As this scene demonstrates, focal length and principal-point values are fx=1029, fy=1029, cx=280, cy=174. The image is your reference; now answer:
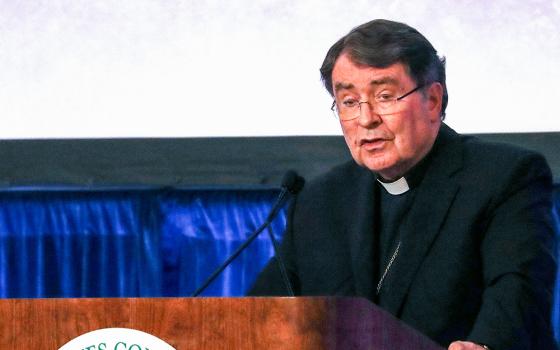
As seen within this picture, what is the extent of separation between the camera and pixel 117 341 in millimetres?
1688

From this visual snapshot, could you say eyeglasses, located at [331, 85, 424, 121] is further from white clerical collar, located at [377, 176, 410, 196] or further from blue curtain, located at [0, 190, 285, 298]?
blue curtain, located at [0, 190, 285, 298]

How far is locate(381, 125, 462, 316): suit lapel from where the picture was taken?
254 cm

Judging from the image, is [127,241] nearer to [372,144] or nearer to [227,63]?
[227,63]

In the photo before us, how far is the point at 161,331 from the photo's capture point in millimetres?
1691

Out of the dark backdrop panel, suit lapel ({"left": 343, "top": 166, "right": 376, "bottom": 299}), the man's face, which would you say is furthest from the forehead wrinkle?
the dark backdrop panel

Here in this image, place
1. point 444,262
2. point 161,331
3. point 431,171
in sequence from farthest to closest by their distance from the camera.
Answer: point 431,171, point 444,262, point 161,331

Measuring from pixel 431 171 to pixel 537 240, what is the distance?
1.41ft

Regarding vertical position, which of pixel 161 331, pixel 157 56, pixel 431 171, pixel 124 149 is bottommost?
pixel 161 331

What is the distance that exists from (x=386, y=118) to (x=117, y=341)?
1128 mm

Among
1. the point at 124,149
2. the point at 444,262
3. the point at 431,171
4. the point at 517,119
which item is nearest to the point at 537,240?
the point at 444,262

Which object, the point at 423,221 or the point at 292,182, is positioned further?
the point at 423,221

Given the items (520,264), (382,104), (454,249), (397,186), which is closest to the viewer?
(520,264)

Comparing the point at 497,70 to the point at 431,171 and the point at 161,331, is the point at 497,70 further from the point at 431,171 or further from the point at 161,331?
the point at 161,331

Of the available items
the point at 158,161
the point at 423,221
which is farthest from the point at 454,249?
the point at 158,161
